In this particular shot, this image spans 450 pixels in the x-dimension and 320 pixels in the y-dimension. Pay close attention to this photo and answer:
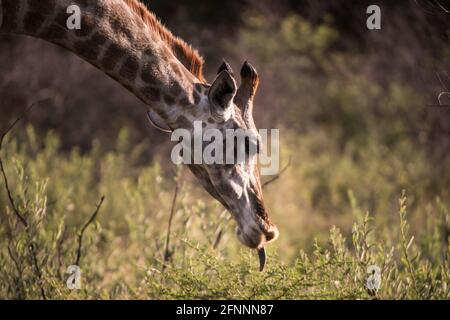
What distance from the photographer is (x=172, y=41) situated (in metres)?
4.94

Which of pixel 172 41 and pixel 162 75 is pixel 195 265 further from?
pixel 172 41

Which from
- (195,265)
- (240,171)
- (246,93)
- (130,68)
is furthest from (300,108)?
(130,68)

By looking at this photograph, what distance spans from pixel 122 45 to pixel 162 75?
31 centimetres

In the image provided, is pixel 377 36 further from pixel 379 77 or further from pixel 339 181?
pixel 339 181

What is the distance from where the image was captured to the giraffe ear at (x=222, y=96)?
15.0 ft

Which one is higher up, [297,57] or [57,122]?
[297,57]

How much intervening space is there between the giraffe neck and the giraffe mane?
0.05m

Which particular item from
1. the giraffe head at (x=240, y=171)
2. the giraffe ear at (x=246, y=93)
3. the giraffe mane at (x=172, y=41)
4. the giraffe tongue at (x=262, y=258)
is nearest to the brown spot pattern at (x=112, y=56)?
the giraffe mane at (x=172, y=41)

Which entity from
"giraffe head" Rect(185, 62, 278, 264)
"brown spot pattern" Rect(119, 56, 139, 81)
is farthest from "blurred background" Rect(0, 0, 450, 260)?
"brown spot pattern" Rect(119, 56, 139, 81)

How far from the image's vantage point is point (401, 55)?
10.6m

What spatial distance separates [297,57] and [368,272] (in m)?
8.79

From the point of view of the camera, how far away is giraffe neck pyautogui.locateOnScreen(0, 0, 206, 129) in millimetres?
4465

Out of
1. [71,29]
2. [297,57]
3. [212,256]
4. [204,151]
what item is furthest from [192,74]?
[297,57]

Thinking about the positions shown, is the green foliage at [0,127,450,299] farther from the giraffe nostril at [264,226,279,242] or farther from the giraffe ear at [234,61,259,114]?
the giraffe ear at [234,61,259,114]
